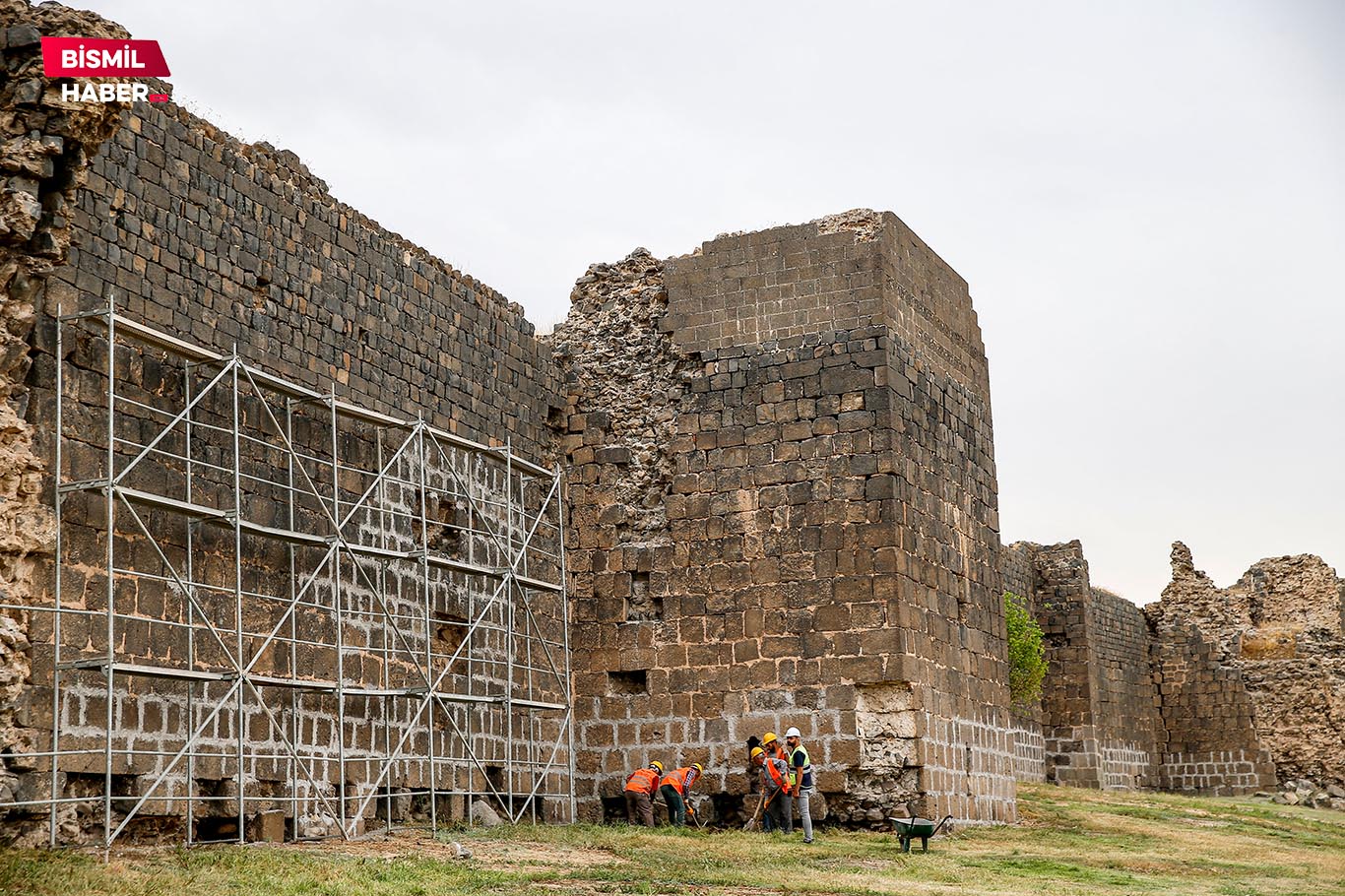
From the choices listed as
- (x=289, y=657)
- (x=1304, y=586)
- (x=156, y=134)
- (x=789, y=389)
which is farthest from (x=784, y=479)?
(x=1304, y=586)

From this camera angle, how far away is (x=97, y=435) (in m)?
10.0

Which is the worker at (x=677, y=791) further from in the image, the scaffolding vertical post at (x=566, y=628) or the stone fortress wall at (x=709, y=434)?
the scaffolding vertical post at (x=566, y=628)

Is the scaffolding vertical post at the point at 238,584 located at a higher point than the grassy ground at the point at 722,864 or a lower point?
higher

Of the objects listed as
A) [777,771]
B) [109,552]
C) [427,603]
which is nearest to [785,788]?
[777,771]

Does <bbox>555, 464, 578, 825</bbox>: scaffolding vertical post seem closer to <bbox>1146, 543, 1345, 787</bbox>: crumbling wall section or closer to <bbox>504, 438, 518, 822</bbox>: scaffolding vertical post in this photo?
<bbox>504, 438, 518, 822</bbox>: scaffolding vertical post

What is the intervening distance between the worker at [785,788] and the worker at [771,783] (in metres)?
0.02

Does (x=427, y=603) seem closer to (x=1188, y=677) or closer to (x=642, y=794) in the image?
(x=642, y=794)

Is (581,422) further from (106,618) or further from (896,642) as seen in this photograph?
(106,618)

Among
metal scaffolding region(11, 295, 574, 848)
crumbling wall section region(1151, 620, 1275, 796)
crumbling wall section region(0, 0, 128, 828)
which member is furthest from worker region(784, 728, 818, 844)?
Result: crumbling wall section region(1151, 620, 1275, 796)

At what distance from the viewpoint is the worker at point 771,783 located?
43.7 ft

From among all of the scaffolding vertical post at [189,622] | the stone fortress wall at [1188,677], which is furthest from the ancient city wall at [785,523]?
the stone fortress wall at [1188,677]

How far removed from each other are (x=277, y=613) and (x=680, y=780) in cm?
436

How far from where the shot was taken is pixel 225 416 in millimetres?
11242

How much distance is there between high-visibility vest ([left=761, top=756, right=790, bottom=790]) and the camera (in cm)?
1327
